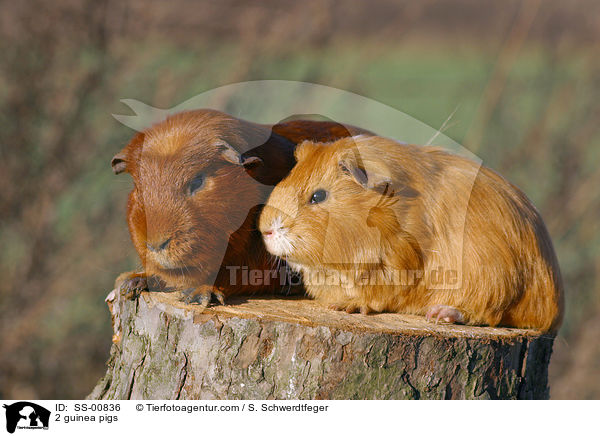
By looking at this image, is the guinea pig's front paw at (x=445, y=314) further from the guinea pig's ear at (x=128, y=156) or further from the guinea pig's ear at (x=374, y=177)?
the guinea pig's ear at (x=128, y=156)

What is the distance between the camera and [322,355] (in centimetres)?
225

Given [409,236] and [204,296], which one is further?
[204,296]

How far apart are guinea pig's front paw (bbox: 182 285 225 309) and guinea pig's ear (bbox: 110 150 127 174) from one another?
61 cm

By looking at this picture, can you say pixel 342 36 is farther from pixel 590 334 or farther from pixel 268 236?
pixel 590 334

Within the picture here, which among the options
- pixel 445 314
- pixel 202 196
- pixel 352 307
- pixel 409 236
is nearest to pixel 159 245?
pixel 202 196

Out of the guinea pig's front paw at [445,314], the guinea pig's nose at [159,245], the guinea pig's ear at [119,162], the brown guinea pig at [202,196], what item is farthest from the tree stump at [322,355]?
the guinea pig's ear at [119,162]

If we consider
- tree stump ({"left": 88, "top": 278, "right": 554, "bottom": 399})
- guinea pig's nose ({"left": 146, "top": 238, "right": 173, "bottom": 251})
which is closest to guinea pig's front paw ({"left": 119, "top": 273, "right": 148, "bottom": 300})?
tree stump ({"left": 88, "top": 278, "right": 554, "bottom": 399})

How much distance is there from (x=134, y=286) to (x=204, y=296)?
0.41 m

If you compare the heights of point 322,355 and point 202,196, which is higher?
point 202,196

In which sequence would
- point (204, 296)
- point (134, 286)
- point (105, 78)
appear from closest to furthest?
point (204, 296) → point (134, 286) → point (105, 78)

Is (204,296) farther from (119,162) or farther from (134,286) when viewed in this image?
(119,162)

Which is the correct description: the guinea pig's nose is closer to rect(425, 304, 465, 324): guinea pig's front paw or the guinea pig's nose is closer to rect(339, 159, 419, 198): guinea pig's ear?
rect(339, 159, 419, 198): guinea pig's ear

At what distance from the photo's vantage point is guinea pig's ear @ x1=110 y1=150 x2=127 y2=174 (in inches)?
93.9
